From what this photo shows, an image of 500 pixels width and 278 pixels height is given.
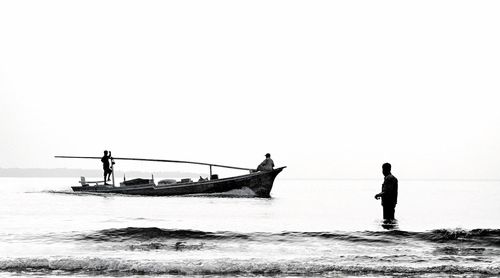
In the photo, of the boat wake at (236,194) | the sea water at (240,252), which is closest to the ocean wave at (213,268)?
the sea water at (240,252)

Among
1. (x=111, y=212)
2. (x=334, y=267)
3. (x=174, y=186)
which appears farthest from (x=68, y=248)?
(x=174, y=186)

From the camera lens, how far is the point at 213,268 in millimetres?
10977

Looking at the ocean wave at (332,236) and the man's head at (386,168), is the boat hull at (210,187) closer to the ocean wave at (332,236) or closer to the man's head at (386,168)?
the ocean wave at (332,236)

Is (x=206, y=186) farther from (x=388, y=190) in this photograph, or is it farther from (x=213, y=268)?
(x=213, y=268)

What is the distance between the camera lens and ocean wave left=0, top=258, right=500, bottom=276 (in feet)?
35.5

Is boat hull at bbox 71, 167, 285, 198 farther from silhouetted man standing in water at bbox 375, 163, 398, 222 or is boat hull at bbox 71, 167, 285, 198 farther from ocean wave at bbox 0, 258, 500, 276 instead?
ocean wave at bbox 0, 258, 500, 276

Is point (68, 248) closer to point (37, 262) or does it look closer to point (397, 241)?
point (37, 262)

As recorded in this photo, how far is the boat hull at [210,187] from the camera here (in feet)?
116

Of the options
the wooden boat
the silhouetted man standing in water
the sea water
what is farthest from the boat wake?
the silhouetted man standing in water

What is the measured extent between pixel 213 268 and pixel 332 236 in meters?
5.68

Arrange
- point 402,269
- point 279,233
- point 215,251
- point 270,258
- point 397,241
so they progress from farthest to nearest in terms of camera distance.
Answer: point 279,233
point 397,241
point 215,251
point 270,258
point 402,269

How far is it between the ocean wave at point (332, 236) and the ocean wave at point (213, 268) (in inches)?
156

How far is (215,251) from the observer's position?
13.9m

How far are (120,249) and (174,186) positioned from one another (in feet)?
69.7
